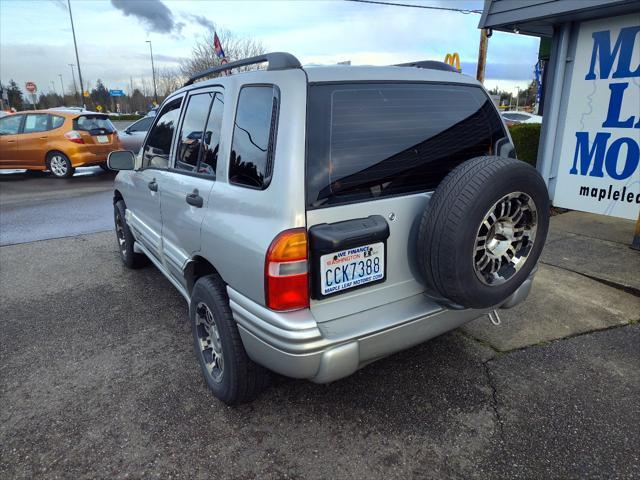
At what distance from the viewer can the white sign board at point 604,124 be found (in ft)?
17.9

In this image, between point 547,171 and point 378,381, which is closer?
point 378,381

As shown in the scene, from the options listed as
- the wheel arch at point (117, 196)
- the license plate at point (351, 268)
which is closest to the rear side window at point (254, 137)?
the license plate at point (351, 268)

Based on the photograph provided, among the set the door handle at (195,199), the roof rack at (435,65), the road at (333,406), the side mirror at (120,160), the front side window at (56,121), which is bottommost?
the road at (333,406)

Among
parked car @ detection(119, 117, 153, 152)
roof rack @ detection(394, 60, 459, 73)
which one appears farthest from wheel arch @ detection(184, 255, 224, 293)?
parked car @ detection(119, 117, 153, 152)

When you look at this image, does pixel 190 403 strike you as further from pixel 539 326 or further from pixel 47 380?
pixel 539 326

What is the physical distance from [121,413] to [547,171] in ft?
21.6

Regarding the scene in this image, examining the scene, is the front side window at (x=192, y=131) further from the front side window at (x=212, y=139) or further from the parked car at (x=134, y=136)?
the parked car at (x=134, y=136)

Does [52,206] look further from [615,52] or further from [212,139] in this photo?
[615,52]

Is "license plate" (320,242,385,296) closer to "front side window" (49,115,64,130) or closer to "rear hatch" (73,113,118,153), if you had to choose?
"rear hatch" (73,113,118,153)

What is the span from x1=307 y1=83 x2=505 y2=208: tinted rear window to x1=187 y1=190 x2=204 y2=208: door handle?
844 mm

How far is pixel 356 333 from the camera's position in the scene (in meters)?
2.04

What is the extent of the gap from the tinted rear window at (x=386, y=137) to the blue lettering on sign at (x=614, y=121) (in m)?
4.07

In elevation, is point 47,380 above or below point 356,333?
below

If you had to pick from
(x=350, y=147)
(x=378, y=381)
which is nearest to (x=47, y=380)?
(x=378, y=381)
